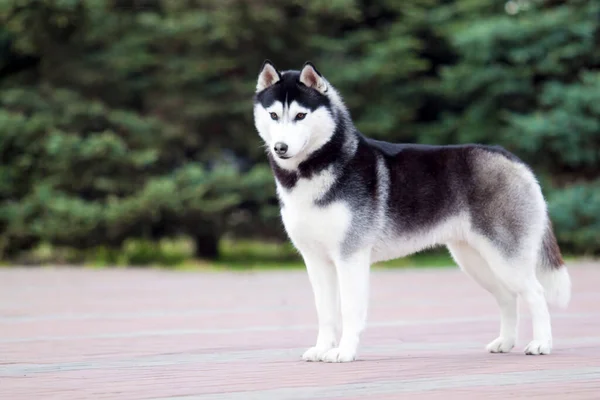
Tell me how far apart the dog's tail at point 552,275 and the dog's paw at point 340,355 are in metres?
1.53

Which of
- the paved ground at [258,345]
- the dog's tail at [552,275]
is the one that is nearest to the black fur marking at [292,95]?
the paved ground at [258,345]

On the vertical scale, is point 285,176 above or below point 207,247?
above

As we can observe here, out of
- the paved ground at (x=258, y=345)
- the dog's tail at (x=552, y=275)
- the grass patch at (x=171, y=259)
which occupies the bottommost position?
the grass patch at (x=171, y=259)

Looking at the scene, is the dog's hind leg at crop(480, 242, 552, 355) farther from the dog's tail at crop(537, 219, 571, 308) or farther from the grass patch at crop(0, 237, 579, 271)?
the grass patch at crop(0, 237, 579, 271)

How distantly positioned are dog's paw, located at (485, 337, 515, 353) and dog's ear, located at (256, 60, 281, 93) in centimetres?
230

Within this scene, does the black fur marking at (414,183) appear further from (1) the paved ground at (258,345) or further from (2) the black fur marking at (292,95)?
(1) the paved ground at (258,345)

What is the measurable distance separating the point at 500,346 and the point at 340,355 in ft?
4.00

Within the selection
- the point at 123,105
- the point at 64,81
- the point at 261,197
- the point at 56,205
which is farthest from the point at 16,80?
the point at 261,197

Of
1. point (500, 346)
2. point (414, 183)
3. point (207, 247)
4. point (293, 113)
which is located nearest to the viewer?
point (293, 113)

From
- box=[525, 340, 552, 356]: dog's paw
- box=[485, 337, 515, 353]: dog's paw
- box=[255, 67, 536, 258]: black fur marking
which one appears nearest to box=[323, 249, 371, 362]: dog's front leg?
box=[255, 67, 536, 258]: black fur marking

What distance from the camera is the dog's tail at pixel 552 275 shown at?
247 inches

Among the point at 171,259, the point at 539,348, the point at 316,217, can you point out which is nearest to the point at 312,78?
the point at 316,217

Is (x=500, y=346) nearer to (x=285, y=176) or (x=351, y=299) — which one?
(x=351, y=299)

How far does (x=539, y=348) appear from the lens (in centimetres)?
591
